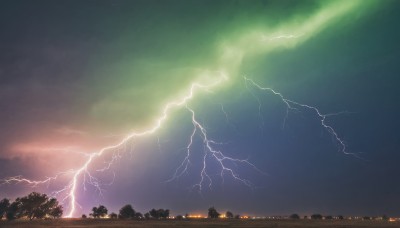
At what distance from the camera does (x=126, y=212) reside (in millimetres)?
73750

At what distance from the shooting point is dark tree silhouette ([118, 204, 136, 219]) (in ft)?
241

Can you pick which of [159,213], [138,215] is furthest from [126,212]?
[159,213]

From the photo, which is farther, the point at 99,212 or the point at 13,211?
the point at 99,212

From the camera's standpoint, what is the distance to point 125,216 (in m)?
73.2

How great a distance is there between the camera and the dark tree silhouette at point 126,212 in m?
73.3

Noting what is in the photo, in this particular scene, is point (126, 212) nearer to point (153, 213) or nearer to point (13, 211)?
point (153, 213)

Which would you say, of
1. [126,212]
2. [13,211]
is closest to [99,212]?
[126,212]

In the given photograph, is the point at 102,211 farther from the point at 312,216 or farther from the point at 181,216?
the point at 312,216

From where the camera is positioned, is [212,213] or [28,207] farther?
[212,213]

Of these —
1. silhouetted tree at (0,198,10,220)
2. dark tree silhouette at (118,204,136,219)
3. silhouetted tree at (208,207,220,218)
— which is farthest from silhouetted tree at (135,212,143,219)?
silhouetted tree at (0,198,10,220)

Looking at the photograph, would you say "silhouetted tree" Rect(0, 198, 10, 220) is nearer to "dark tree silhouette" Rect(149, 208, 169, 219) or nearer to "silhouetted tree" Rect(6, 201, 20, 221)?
"silhouetted tree" Rect(6, 201, 20, 221)

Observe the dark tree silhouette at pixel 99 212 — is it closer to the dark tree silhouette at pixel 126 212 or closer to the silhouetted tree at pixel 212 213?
the dark tree silhouette at pixel 126 212

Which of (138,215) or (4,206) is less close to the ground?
(4,206)

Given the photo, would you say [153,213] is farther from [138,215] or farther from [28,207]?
[28,207]
